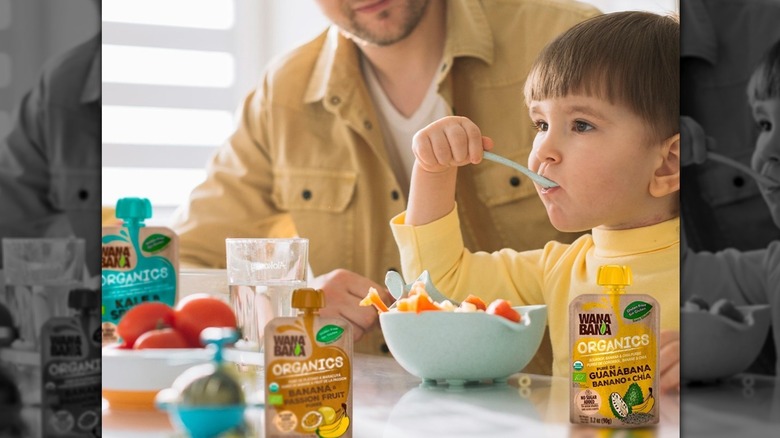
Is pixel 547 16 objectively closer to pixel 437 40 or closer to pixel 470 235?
pixel 437 40

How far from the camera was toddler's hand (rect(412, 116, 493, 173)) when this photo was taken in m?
1.42

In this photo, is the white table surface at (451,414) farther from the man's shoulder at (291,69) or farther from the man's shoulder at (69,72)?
the man's shoulder at (291,69)

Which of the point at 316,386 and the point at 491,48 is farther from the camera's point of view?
the point at 491,48

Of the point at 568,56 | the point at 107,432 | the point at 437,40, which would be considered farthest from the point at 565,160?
the point at 107,432

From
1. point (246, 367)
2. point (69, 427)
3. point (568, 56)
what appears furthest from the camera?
point (568, 56)

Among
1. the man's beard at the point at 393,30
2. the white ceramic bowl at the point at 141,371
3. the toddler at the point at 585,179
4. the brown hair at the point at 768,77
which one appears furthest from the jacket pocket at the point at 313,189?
the brown hair at the point at 768,77

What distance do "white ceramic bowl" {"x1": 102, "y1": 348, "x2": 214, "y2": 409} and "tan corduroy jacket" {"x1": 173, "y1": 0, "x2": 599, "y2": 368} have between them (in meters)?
0.40

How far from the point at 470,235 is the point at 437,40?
0.31 m

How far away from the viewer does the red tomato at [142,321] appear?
120cm

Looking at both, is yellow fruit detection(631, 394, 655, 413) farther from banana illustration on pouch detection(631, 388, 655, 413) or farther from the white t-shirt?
the white t-shirt

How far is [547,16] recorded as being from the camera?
1.42 metres

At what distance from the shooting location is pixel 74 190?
97 centimetres

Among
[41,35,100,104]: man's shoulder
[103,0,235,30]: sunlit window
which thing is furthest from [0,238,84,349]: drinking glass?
[103,0,235,30]: sunlit window

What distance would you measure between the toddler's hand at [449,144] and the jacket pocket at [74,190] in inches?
22.4
